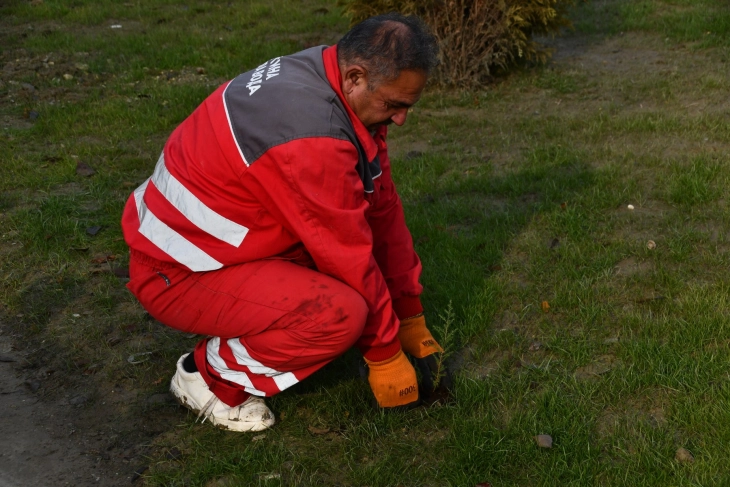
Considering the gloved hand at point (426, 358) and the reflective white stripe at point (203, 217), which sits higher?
the reflective white stripe at point (203, 217)

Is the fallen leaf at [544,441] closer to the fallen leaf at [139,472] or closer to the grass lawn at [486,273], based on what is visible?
the grass lawn at [486,273]

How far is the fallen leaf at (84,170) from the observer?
5785 mm

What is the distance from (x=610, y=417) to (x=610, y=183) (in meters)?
2.27

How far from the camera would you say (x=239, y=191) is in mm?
2881

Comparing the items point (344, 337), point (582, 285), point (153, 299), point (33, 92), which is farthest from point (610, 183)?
point (33, 92)

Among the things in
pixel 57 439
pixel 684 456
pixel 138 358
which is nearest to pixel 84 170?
pixel 138 358

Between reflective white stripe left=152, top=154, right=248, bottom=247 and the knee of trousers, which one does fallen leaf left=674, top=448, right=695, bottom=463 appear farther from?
reflective white stripe left=152, top=154, right=248, bottom=247

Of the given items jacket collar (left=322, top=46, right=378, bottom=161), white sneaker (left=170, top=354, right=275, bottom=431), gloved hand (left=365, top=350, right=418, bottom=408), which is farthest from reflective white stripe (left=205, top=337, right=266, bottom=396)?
jacket collar (left=322, top=46, right=378, bottom=161)

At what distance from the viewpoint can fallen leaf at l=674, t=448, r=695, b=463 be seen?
290cm

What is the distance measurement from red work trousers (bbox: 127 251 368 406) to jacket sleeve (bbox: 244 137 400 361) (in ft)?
0.37

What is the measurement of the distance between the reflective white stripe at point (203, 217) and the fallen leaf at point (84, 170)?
3032 mm

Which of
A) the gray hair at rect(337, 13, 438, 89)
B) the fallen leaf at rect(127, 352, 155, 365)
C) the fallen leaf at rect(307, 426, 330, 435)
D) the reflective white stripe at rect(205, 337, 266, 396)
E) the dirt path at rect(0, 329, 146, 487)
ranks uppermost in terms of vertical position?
the gray hair at rect(337, 13, 438, 89)

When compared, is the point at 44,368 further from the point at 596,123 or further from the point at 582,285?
the point at 596,123

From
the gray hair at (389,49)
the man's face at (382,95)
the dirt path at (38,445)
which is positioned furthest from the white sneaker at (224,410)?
the gray hair at (389,49)
